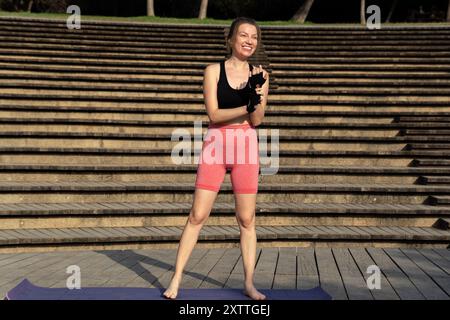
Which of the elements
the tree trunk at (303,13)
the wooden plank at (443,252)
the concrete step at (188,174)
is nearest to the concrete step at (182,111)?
Answer: the concrete step at (188,174)

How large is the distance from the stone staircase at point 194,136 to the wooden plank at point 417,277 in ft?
1.94

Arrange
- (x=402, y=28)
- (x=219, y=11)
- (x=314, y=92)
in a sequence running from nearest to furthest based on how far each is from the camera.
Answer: (x=314, y=92) → (x=402, y=28) → (x=219, y=11)

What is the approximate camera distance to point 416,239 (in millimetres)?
9109

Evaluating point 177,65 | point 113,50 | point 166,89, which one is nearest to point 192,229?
point 166,89

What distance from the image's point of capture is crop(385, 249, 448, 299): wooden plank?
22.3ft

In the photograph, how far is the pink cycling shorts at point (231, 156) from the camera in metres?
6.37

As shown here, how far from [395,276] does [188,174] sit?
402cm

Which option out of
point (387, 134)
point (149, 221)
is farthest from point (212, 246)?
point (387, 134)

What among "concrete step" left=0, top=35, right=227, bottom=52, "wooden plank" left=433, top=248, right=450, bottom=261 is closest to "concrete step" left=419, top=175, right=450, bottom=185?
"wooden plank" left=433, top=248, right=450, bottom=261

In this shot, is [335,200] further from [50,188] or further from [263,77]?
[263,77]

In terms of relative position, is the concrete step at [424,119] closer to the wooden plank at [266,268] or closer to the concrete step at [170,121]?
the concrete step at [170,121]

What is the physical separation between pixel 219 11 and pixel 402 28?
20.7 m

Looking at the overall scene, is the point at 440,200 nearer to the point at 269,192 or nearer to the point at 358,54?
the point at 269,192
